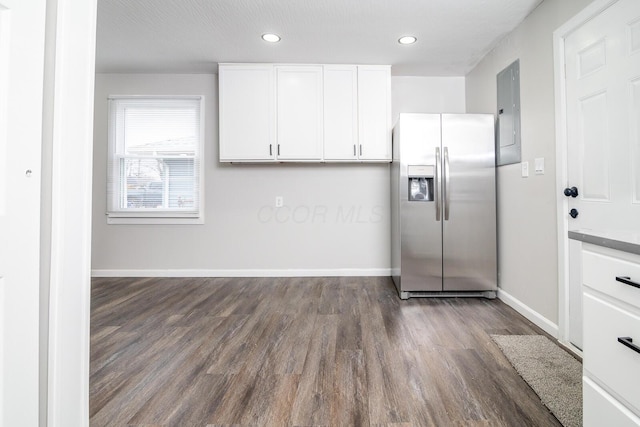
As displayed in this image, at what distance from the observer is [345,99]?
124 inches

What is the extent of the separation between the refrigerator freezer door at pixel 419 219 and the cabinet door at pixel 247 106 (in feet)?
4.76

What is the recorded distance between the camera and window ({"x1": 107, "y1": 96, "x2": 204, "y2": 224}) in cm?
344

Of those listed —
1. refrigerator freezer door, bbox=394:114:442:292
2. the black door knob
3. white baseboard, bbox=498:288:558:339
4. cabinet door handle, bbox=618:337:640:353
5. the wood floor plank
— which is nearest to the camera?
cabinet door handle, bbox=618:337:640:353

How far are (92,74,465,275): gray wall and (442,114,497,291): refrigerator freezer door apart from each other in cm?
86

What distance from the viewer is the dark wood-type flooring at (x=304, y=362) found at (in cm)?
127

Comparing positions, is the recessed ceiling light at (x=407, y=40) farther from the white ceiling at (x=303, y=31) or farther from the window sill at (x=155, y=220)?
the window sill at (x=155, y=220)

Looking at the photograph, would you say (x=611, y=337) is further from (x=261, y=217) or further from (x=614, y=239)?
(x=261, y=217)

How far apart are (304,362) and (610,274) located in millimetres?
1443

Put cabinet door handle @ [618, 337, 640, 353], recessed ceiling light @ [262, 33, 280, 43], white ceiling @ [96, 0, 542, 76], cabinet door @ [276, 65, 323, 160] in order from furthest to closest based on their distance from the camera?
cabinet door @ [276, 65, 323, 160], recessed ceiling light @ [262, 33, 280, 43], white ceiling @ [96, 0, 542, 76], cabinet door handle @ [618, 337, 640, 353]

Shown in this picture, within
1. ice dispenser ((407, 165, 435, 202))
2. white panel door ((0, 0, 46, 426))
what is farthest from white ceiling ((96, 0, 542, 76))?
white panel door ((0, 0, 46, 426))

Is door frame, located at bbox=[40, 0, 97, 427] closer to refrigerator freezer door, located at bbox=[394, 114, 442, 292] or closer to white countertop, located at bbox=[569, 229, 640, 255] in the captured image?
white countertop, located at bbox=[569, 229, 640, 255]

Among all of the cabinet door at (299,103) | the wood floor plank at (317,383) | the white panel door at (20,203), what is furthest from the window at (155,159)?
the white panel door at (20,203)

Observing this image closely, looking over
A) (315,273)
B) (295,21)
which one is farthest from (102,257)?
(295,21)

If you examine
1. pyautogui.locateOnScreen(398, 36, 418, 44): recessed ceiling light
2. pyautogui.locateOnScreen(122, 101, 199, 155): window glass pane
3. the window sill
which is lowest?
the window sill
